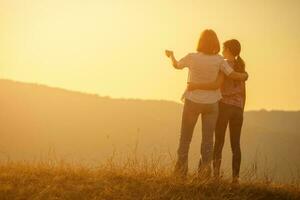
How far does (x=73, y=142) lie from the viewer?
11112 cm

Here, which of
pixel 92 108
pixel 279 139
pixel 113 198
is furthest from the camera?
pixel 279 139

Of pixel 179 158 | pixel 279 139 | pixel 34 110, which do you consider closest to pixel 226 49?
pixel 179 158

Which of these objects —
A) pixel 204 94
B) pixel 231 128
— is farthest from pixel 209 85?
pixel 231 128

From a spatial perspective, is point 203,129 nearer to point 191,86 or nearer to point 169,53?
point 191,86

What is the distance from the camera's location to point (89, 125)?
120m

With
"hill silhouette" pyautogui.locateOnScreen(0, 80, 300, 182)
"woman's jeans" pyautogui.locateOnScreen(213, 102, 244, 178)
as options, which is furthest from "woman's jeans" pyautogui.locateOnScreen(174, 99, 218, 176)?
"hill silhouette" pyautogui.locateOnScreen(0, 80, 300, 182)

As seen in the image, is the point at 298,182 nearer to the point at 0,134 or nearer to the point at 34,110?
the point at 0,134

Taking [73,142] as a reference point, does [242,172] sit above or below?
above

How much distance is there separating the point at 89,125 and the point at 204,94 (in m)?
110

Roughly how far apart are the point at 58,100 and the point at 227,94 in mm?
111808

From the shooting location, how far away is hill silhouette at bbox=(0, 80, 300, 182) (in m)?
106

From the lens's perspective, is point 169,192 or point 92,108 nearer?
point 169,192

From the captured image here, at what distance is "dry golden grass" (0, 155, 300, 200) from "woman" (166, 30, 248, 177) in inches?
19.5

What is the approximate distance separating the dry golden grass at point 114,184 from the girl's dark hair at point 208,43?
215 cm
